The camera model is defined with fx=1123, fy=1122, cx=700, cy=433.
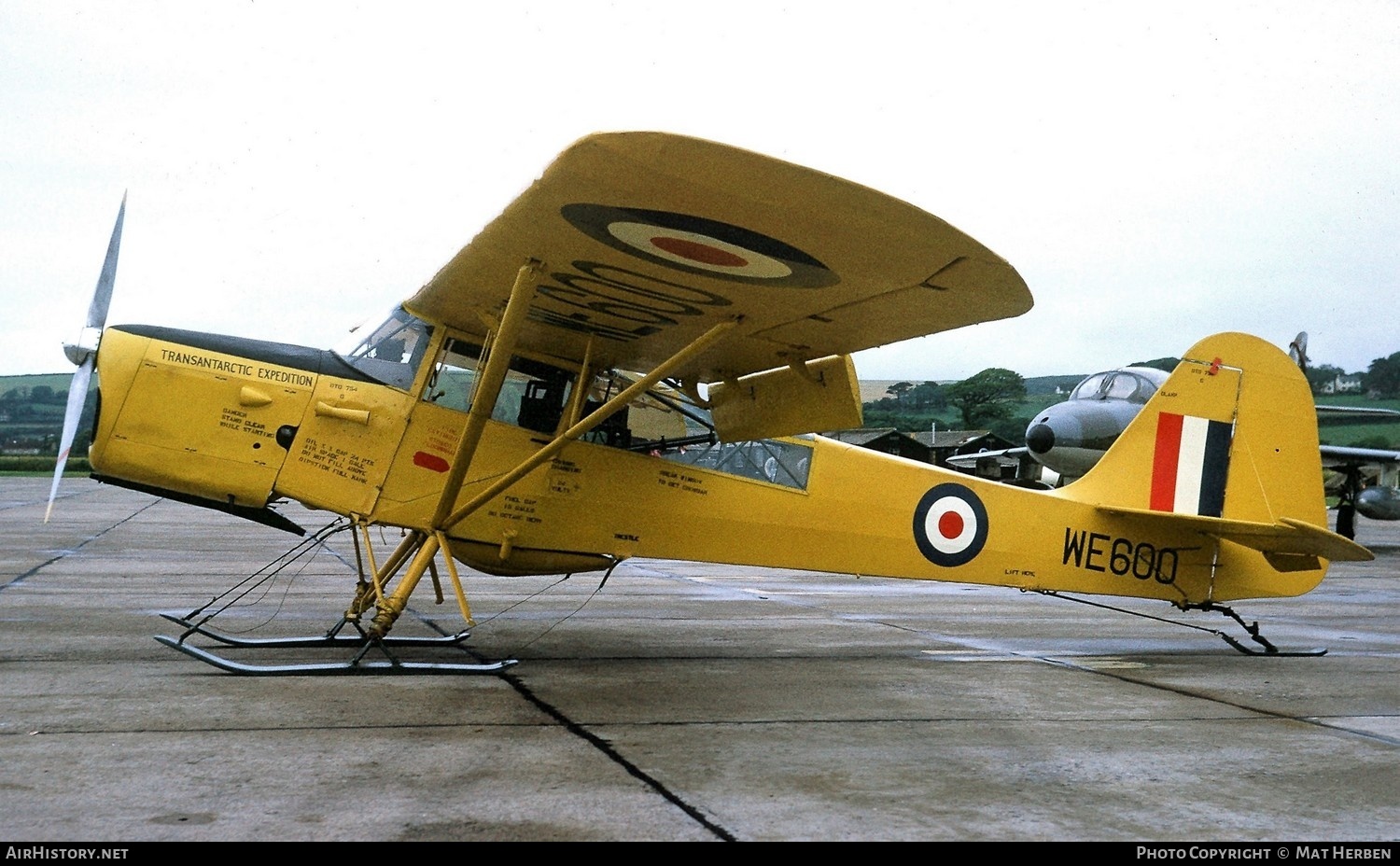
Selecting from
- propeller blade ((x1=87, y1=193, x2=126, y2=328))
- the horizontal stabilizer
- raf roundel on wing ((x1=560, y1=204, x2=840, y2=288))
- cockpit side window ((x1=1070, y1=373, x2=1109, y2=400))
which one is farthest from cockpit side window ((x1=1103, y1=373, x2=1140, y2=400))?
propeller blade ((x1=87, y1=193, x2=126, y2=328))

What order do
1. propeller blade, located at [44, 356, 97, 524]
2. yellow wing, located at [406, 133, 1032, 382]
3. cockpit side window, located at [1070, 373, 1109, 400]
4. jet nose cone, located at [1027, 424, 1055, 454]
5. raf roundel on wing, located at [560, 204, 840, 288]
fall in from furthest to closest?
cockpit side window, located at [1070, 373, 1109, 400] → jet nose cone, located at [1027, 424, 1055, 454] → propeller blade, located at [44, 356, 97, 524] → raf roundel on wing, located at [560, 204, 840, 288] → yellow wing, located at [406, 133, 1032, 382]

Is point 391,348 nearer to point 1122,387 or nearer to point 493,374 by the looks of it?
point 493,374

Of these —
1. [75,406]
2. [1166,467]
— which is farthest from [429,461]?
[1166,467]

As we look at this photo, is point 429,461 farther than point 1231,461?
No

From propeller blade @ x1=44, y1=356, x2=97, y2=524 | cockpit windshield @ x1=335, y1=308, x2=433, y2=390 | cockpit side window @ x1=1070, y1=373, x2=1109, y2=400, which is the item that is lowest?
propeller blade @ x1=44, y1=356, x2=97, y2=524

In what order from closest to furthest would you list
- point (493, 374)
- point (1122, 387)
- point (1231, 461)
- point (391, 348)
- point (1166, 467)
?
point (493, 374) → point (391, 348) → point (1231, 461) → point (1166, 467) → point (1122, 387)

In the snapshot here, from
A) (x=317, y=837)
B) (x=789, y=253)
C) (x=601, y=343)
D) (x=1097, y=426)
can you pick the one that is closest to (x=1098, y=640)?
(x=601, y=343)

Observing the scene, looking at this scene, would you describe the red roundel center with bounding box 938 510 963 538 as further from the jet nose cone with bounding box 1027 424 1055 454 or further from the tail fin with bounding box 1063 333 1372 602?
the jet nose cone with bounding box 1027 424 1055 454

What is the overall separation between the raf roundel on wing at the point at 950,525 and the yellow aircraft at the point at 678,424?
20 millimetres

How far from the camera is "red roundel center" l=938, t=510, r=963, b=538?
8.40 metres

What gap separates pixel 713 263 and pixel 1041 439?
14.0 m

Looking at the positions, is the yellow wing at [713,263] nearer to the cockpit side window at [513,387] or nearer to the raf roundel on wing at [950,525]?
the cockpit side window at [513,387]

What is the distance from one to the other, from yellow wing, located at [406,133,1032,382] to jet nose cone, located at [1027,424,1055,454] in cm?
1208

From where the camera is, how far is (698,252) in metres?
5.59
